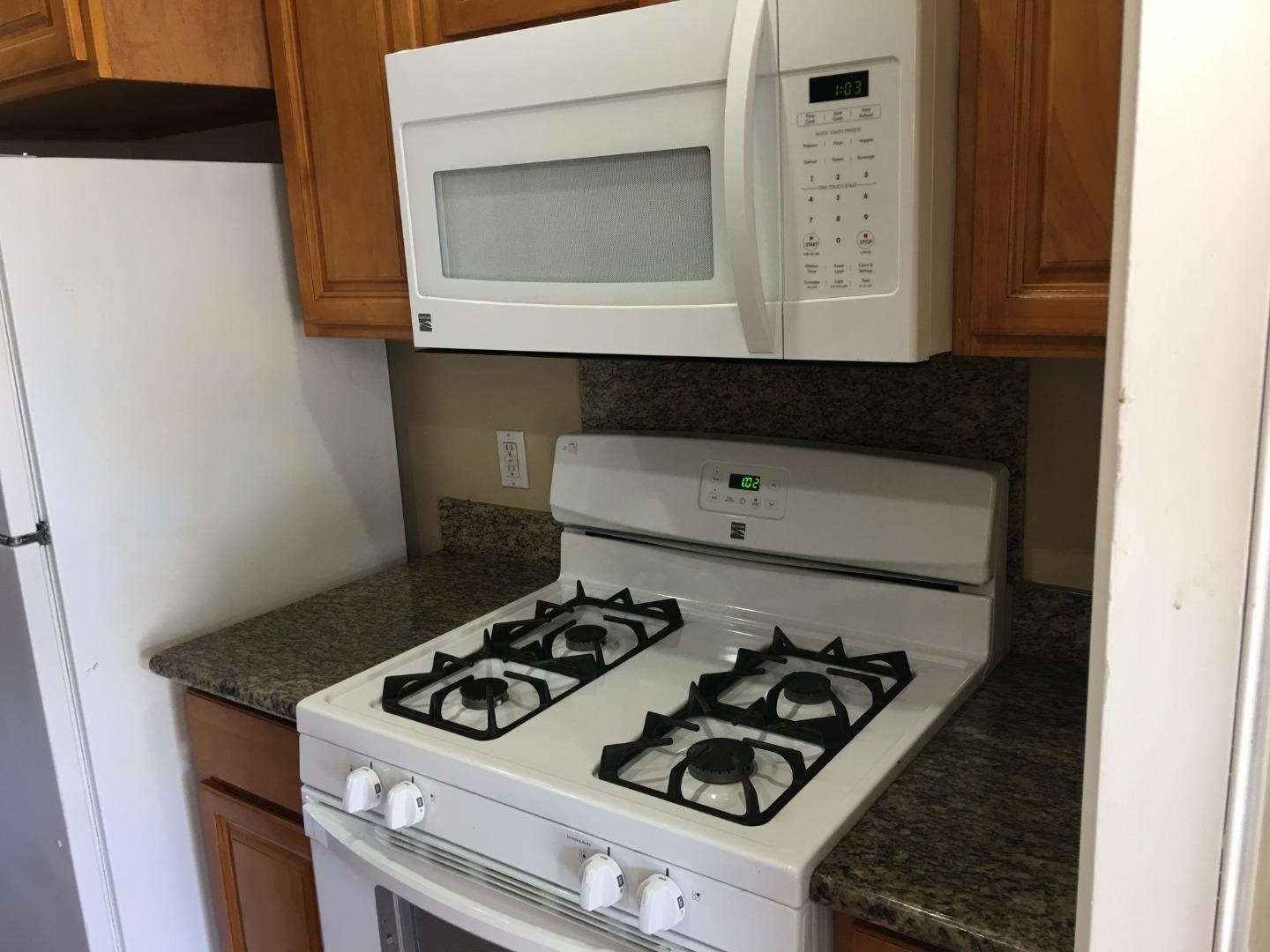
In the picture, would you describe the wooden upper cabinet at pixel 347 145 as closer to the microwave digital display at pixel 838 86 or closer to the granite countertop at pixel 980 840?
the microwave digital display at pixel 838 86

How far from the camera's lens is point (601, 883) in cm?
102

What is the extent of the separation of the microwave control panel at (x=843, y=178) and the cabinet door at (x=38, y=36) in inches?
38.9

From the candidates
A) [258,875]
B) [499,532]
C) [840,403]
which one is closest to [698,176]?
[840,403]

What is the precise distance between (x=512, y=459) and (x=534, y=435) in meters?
0.07

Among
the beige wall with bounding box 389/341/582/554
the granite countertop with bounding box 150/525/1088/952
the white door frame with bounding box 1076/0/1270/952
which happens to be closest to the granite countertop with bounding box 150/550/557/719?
the granite countertop with bounding box 150/525/1088/952

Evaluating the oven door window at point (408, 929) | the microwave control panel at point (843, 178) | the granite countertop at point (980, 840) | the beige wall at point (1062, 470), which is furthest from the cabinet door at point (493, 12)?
the oven door window at point (408, 929)

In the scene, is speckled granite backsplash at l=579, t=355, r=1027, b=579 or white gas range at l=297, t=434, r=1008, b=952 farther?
speckled granite backsplash at l=579, t=355, r=1027, b=579

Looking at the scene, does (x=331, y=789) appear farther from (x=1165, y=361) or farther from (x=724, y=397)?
(x=1165, y=361)

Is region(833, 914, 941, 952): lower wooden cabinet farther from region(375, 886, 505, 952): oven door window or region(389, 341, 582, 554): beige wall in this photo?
region(389, 341, 582, 554): beige wall

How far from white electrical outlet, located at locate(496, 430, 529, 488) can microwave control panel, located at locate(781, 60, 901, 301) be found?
2.89ft

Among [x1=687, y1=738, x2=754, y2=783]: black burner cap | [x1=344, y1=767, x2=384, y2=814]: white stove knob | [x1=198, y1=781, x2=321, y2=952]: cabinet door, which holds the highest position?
[x1=687, y1=738, x2=754, y2=783]: black burner cap

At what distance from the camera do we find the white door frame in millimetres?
421

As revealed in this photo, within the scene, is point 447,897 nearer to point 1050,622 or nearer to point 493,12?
point 1050,622

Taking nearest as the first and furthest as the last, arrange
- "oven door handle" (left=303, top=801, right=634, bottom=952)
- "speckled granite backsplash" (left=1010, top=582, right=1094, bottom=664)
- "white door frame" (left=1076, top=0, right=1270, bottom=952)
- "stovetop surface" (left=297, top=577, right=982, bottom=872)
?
"white door frame" (left=1076, top=0, right=1270, bottom=952)
"stovetop surface" (left=297, top=577, right=982, bottom=872)
"oven door handle" (left=303, top=801, right=634, bottom=952)
"speckled granite backsplash" (left=1010, top=582, right=1094, bottom=664)
